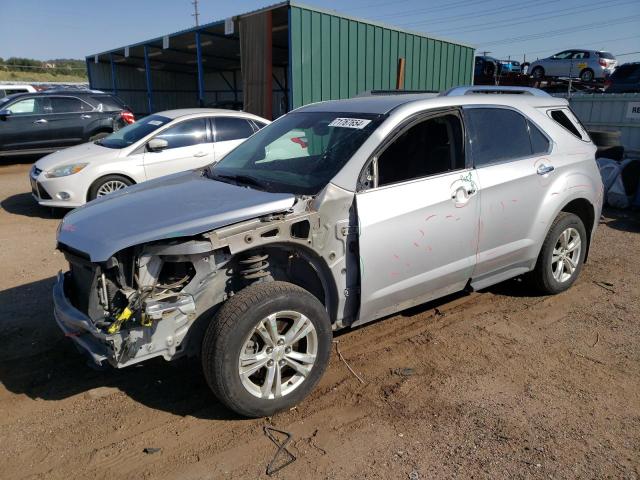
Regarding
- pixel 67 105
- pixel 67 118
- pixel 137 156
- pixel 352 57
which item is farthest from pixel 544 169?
pixel 67 105

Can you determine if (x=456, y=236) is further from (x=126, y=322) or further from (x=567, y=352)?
(x=126, y=322)

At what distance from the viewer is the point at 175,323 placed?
2.80 metres

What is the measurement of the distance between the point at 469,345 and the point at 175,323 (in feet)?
7.55

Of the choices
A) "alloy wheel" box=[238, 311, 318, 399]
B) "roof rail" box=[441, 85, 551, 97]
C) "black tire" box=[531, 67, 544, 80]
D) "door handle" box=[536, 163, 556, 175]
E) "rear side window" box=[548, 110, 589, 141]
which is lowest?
"alloy wheel" box=[238, 311, 318, 399]

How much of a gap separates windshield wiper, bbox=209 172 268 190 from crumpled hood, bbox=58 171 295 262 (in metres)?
0.12

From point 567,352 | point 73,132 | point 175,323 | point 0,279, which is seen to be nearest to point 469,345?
point 567,352

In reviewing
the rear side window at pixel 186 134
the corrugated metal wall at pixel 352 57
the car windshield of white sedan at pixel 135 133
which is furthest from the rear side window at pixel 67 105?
the rear side window at pixel 186 134

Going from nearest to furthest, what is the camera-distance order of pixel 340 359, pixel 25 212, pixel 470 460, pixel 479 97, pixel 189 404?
1. pixel 470 460
2. pixel 189 404
3. pixel 340 359
4. pixel 479 97
5. pixel 25 212

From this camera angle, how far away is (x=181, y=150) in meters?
8.05

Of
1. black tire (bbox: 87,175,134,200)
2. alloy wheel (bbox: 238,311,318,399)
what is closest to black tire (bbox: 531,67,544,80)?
black tire (bbox: 87,175,134,200)

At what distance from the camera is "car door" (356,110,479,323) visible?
335 cm

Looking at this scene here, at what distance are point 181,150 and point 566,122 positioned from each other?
5.59 meters

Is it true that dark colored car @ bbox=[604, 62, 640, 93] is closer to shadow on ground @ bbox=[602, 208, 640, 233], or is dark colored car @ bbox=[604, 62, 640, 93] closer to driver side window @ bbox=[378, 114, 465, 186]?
shadow on ground @ bbox=[602, 208, 640, 233]

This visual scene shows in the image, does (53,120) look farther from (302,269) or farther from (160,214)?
(302,269)
